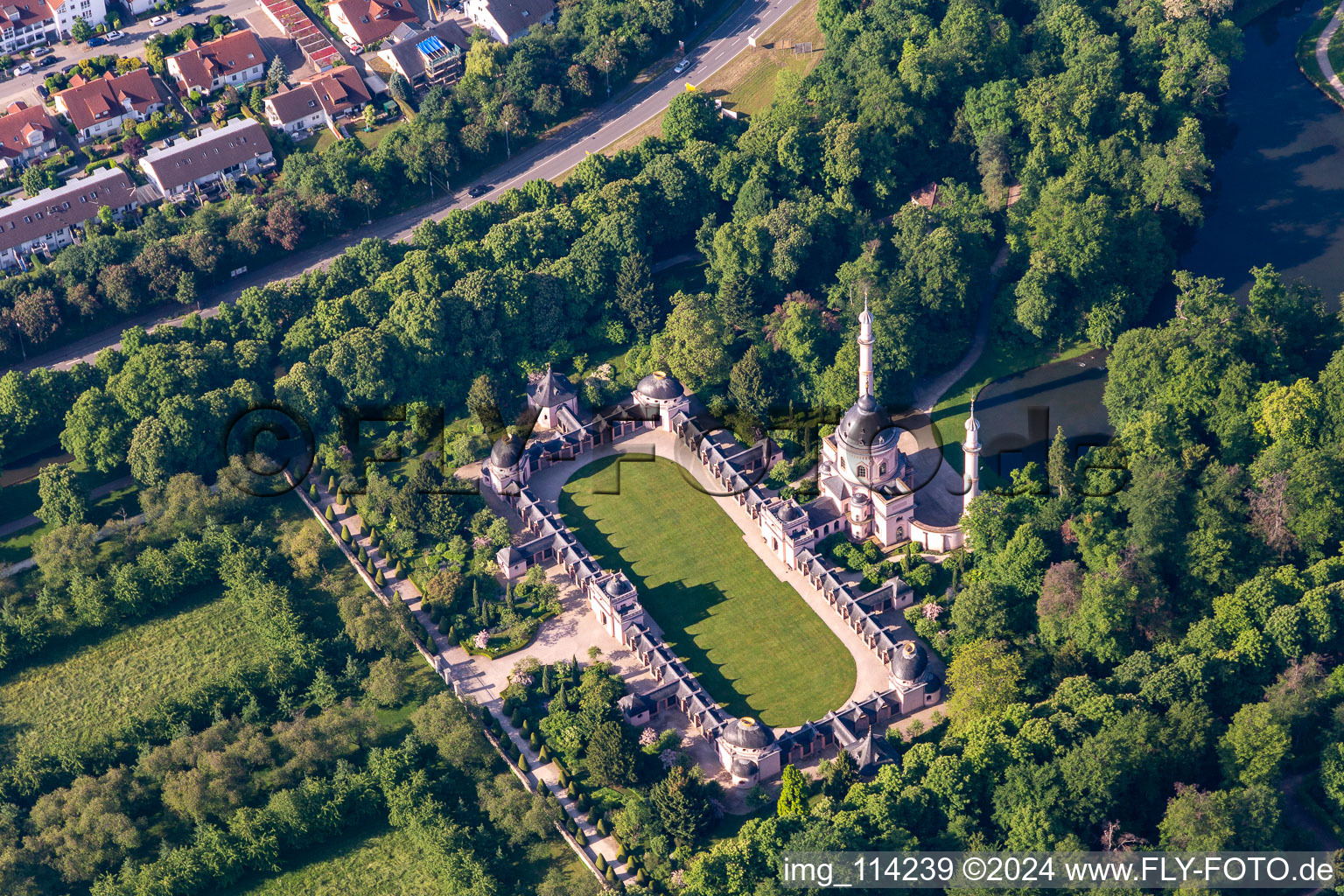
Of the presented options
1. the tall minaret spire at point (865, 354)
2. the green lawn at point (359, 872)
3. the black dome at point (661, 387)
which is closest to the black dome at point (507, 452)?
the black dome at point (661, 387)

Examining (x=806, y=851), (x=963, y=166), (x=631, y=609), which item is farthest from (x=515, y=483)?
(x=963, y=166)

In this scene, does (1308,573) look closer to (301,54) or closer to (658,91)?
(658,91)

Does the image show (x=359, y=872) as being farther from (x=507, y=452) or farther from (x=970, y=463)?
(x=970, y=463)

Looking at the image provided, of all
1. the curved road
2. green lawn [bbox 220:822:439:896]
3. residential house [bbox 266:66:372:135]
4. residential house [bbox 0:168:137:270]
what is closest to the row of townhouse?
residential house [bbox 0:168:137:270]

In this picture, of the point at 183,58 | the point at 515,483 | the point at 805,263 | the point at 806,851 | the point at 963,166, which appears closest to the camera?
the point at 806,851

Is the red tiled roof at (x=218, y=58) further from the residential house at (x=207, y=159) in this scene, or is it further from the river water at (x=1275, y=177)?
the river water at (x=1275, y=177)

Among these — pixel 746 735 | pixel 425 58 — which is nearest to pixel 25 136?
pixel 425 58

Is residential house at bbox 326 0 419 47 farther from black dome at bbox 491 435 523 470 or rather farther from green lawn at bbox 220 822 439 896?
green lawn at bbox 220 822 439 896

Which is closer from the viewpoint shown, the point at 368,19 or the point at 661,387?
the point at 661,387
